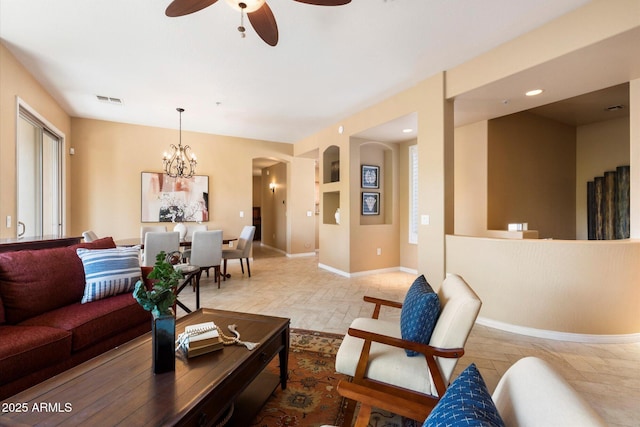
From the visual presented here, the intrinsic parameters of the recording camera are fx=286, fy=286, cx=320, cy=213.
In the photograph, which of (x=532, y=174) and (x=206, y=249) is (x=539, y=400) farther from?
(x=532, y=174)

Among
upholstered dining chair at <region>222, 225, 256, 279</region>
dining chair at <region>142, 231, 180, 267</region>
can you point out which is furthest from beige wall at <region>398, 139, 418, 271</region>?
dining chair at <region>142, 231, 180, 267</region>

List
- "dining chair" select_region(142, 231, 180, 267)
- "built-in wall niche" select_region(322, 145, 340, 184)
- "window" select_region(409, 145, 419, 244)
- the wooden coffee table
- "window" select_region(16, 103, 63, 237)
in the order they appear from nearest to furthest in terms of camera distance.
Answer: the wooden coffee table < "window" select_region(16, 103, 63, 237) < "dining chair" select_region(142, 231, 180, 267) < "window" select_region(409, 145, 419, 244) < "built-in wall niche" select_region(322, 145, 340, 184)

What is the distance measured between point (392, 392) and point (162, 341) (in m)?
1.06

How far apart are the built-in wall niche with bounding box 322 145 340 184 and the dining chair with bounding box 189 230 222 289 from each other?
8.35 feet

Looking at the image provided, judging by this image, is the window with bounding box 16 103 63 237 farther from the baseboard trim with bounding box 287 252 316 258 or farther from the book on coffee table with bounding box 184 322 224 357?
the baseboard trim with bounding box 287 252 316 258

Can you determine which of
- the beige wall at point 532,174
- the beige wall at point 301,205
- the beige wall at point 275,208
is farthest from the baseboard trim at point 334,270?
the beige wall at point 532,174

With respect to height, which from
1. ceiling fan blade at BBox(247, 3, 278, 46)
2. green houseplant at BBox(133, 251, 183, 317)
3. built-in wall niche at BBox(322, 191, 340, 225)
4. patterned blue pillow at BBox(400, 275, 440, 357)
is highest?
ceiling fan blade at BBox(247, 3, 278, 46)

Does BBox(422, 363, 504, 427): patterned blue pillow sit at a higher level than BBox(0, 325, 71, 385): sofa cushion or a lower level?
higher

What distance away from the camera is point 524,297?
2.79m

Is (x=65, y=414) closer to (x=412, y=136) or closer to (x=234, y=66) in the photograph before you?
(x=234, y=66)

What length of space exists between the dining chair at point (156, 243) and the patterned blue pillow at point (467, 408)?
13.0ft

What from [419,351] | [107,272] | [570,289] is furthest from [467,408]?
[570,289]

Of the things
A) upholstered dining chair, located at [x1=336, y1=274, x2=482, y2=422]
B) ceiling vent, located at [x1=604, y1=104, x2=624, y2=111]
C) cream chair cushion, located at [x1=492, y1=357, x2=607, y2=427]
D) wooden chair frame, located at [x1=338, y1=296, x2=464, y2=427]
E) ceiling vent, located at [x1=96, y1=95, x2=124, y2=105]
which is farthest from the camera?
ceiling vent, located at [x1=604, y1=104, x2=624, y2=111]

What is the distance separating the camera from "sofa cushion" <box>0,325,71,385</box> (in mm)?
1491
